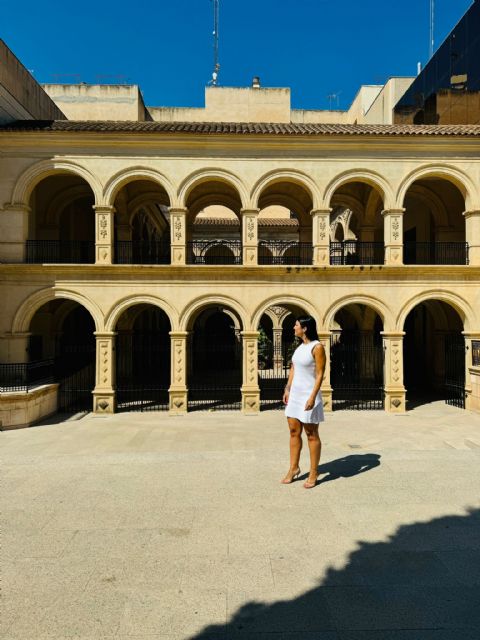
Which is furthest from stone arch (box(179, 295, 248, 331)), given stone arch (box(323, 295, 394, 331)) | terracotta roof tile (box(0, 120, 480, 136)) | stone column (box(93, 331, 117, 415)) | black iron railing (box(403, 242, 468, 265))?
black iron railing (box(403, 242, 468, 265))

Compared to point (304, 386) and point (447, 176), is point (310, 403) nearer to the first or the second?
point (304, 386)

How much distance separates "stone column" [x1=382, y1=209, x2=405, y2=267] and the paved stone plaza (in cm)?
733

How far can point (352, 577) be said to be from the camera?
3992mm

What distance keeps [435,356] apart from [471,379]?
14.6ft

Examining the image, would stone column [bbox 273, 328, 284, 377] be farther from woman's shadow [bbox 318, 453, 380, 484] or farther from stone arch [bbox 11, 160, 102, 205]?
woman's shadow [bbox 318, 453, 380, 484]

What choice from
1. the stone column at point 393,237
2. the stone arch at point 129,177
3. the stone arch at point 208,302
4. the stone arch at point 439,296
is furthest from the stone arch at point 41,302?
the stone arch at point 439,296

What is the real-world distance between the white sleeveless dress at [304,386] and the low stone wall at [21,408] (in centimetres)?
887

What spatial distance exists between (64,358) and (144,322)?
22.5 feet

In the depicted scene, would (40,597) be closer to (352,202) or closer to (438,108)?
(352,202)

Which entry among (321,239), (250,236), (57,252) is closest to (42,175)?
(57,252)

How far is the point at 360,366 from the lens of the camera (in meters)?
18.9

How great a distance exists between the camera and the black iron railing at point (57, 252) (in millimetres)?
14562

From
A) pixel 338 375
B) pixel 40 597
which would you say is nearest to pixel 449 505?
pixel 40 597

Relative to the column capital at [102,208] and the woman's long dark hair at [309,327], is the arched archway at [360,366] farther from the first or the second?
the column capital at [102,208]
